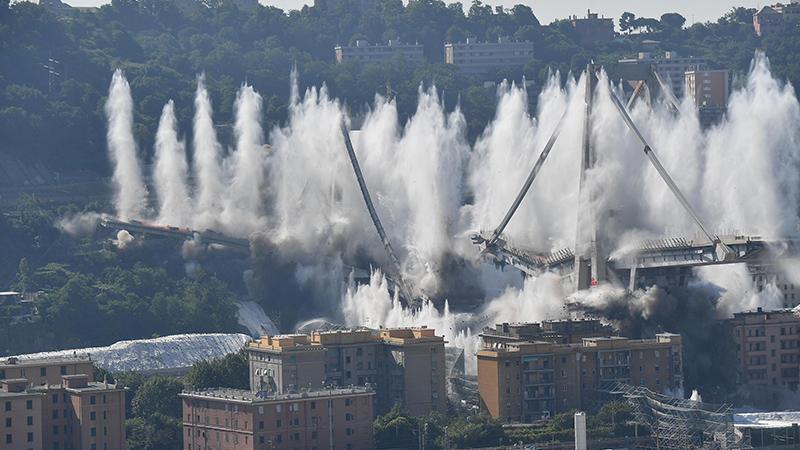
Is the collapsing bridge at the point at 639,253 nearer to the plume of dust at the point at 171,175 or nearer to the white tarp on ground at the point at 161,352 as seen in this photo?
the white tarp on ground at the point at 161,352

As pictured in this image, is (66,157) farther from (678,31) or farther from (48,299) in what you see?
(678,31)

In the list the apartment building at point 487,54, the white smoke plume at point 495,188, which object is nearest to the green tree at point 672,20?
the apartment building at point 487,54

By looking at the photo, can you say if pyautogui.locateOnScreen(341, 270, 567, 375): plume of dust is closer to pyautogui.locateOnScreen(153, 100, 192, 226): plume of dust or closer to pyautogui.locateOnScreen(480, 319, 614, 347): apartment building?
pyautogui.locateOnScreen(480, 319, 614, 347): apartment building

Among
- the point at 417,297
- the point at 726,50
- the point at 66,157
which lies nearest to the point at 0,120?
the point at 66,157

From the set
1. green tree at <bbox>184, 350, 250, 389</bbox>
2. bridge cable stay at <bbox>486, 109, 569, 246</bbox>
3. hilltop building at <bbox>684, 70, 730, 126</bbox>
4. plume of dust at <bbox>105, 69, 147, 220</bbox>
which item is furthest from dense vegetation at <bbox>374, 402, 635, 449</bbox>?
hilltop building at <bbox>684, 70, 730, 126</bbox>

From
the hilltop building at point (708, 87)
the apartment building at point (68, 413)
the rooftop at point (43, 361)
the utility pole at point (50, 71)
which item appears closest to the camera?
the apartment building at point (68, 413)
